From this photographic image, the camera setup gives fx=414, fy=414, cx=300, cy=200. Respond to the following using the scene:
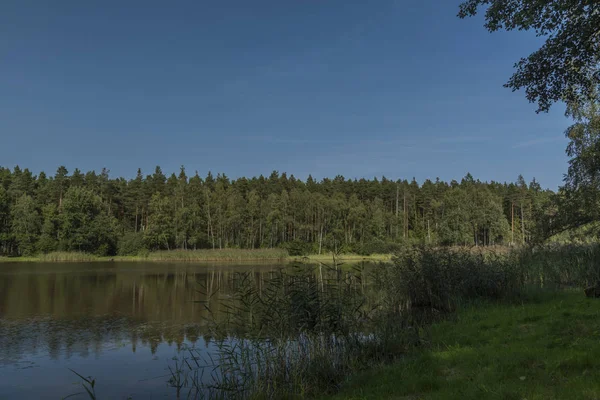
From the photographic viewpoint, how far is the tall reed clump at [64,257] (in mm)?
54656

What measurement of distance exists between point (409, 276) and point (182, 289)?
15.2m

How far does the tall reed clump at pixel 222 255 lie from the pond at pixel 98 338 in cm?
3307

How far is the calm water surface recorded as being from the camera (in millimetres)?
8336

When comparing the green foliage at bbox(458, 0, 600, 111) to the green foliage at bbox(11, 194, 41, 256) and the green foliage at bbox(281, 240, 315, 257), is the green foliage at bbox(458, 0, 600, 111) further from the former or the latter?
the green foliage at bbox(11, 194, 41, 256)

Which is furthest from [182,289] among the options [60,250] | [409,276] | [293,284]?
[60,250]

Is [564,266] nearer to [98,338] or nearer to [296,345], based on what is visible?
[296,345]

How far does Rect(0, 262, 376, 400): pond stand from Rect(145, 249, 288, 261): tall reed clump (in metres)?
33.1

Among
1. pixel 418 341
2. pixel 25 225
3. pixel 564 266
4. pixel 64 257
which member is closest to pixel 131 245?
pixel 64 257

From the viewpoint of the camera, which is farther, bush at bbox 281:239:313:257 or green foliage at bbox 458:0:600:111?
bush at bbox 281:239:313:257

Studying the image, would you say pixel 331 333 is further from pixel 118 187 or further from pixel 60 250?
pixel 118 187

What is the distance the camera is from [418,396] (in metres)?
5.33

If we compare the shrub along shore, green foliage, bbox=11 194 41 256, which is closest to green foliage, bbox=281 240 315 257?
green foliage, bbox=11 194 41 256

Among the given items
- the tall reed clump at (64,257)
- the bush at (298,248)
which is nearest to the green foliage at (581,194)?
the bush at (298,248)

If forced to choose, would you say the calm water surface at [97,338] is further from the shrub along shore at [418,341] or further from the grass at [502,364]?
the grass at [502,364]
